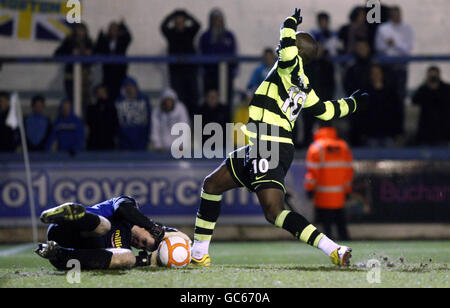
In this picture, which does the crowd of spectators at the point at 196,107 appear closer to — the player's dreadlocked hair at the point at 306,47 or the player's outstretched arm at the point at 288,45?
the player's dreadlocked hair at the point at 306,47

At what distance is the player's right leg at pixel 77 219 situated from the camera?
22.2ft

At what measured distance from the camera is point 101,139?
12414 millimetres

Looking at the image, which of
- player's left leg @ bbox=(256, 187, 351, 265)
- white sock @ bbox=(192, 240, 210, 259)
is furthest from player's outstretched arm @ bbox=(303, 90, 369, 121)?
white sock @ bbox=(192, 240, 210, 259)

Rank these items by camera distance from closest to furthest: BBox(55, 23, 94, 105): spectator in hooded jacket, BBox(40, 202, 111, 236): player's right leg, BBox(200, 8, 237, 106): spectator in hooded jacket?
1. BBox(40, 202, 111, 236): player's right leg
2. BBox(55, 23, 94, 105): spectator in hooded jacket
3. BBox(200, 8, 237, 106): spectator in hooded jacket

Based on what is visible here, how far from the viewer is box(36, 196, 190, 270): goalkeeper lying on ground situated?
689 cm

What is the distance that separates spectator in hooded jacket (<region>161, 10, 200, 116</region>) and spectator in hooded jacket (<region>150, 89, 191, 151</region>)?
17 cm

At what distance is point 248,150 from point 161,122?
4.98 metres

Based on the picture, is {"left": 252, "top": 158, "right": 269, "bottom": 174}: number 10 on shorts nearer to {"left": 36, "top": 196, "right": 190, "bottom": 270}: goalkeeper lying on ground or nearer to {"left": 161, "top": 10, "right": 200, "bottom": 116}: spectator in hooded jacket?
{"left": 36, "top": 196, "right": 190, "bottom": 270}: goalkeeper lying on ground

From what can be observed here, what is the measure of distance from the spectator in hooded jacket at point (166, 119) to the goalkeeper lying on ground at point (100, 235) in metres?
4.69

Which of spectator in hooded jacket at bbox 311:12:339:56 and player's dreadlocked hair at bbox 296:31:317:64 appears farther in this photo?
spectator in hooded jacket at bbox 311:12:339:56

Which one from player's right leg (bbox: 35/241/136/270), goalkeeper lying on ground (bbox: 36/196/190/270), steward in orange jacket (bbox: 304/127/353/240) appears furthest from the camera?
steward in orange jacket (bbox: 304/127/353/240)

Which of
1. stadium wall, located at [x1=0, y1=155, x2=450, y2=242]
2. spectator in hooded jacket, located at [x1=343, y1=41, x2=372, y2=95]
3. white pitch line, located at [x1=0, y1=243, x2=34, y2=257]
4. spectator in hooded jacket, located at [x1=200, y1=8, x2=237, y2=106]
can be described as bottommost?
white pitch line, located at [x1=0, y1=243, x2=34, y2=257]

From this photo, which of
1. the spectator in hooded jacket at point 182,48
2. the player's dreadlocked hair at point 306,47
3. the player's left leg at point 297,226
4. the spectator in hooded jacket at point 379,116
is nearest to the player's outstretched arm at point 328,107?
the player's dreadlocked hair at point 306,47
